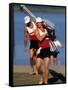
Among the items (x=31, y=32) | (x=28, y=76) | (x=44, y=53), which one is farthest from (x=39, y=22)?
(x=28, y=76)

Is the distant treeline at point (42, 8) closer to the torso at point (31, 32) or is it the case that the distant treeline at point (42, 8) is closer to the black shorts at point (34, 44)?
the torso at point (31, 32)

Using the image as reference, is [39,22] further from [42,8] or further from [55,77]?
[55,77]

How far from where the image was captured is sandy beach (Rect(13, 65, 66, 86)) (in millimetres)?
2051

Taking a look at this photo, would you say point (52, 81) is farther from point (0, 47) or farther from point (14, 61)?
point (0, 47)

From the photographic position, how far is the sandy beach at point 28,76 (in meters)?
2.05

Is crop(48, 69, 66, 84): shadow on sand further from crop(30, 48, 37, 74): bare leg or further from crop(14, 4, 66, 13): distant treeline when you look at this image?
crop(14, 4, 66, 13): distant treeline

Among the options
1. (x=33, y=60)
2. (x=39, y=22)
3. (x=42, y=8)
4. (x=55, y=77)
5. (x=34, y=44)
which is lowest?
(x=55, y=77)

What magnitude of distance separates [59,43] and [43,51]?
0.45ft

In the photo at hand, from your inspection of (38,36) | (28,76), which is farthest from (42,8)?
(28,76)

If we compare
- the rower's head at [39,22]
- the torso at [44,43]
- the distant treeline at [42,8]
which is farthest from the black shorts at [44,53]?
the distant treeline at [42,8]

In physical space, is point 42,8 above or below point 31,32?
above

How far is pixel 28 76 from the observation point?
2.07 meters

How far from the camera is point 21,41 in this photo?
2076mm

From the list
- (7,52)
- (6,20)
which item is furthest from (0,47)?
(6,20)
